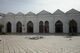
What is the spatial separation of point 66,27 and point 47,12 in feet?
24.5

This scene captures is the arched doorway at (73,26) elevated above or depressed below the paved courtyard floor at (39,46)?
above

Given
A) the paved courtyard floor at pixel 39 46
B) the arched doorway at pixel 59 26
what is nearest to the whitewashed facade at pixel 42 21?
the arched doorway at pixel 59 26

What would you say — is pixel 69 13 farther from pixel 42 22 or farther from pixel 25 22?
pixel 25 22

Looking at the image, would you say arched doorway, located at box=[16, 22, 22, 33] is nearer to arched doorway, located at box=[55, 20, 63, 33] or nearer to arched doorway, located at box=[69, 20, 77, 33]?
arched doorway, located at box=[55, 20, 63, 33]

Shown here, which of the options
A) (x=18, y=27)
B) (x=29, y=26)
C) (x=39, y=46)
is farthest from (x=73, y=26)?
(x=39, y=46)

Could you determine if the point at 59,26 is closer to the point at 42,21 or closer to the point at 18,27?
the point at 42,21

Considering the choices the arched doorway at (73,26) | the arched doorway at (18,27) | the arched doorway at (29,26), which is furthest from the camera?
the arched doorway at (18,27)

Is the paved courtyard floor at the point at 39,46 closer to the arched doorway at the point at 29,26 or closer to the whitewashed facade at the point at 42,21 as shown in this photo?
the whitewashed facade at the point at 42,21

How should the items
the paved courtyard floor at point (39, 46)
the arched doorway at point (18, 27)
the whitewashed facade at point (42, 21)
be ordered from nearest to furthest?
the paved courtyard floor at point (39, 46) < the whitewashed facade at point (42, 21) < the arched doorway at point (18, 27)

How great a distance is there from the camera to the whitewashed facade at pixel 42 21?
36719 millimetres

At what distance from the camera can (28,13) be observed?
40062 millimetres

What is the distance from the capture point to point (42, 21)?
38.9 meters

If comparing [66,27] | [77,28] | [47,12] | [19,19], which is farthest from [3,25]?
[77,28]

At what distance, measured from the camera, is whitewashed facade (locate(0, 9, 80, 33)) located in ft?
120
